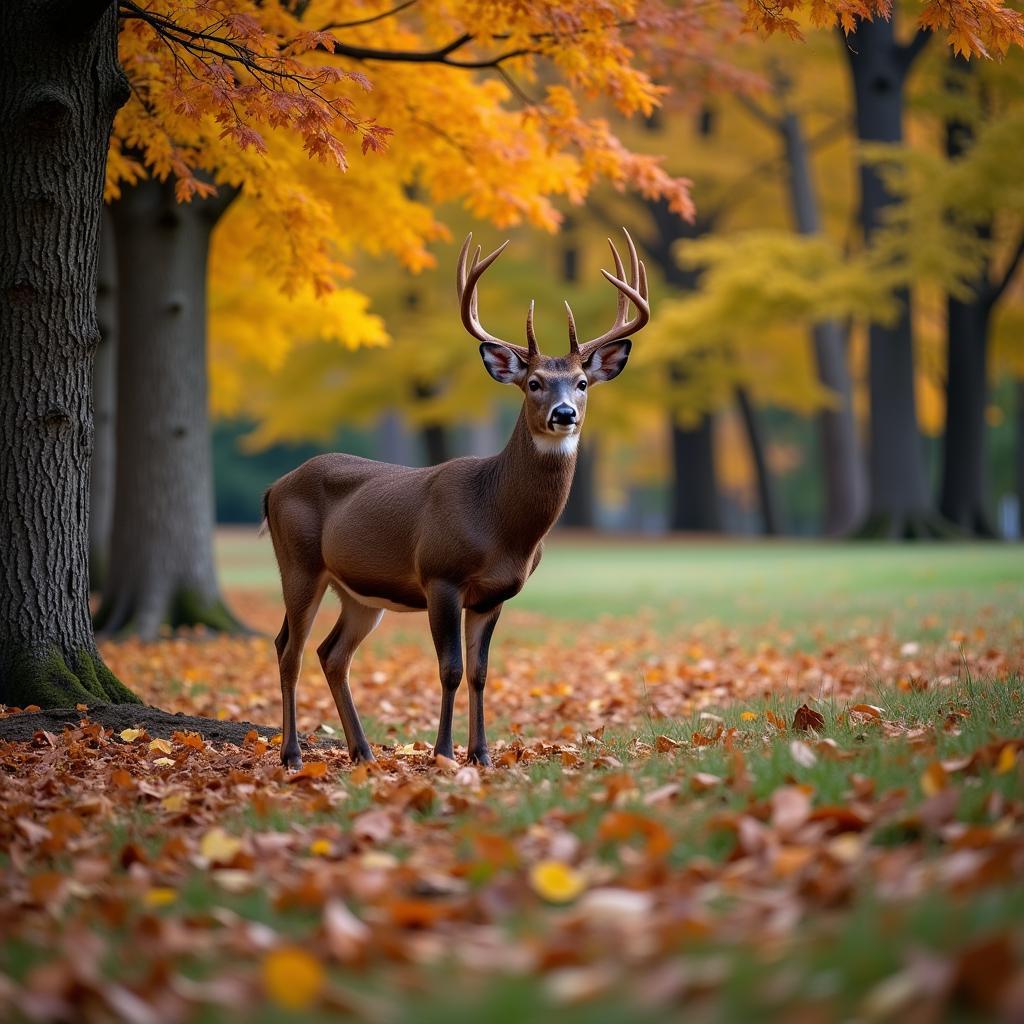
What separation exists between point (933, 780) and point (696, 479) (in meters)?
29.3

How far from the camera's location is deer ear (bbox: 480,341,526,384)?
6227 mm

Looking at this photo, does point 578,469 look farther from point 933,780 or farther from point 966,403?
point 933,780

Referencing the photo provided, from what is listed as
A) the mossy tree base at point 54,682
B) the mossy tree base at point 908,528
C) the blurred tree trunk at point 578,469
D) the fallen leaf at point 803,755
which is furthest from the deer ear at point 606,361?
the blurred tree trunk at point 578,469

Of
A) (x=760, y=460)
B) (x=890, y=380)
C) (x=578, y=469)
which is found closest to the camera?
(x=890, y=380)

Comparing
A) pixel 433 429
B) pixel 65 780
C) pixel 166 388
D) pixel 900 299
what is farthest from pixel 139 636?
pixel 433 429

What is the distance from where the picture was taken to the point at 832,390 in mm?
27734

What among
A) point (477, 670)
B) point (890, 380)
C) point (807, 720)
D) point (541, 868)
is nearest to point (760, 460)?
point (890, 380)

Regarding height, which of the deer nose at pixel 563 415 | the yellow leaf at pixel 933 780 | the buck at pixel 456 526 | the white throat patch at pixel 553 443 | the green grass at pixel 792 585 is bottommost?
the green grass at pixel 792 585

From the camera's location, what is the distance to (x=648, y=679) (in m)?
9.41

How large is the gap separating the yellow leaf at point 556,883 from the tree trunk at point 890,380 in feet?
69.3

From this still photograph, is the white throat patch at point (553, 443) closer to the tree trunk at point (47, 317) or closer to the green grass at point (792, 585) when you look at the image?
the tree trunk at point (47, 317)

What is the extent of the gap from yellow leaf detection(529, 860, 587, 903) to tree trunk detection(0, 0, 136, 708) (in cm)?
421

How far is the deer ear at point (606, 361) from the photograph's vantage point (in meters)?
6.36

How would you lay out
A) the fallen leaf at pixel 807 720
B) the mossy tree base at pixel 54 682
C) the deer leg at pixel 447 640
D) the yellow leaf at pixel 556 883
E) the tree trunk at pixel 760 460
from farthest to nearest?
the tree trunk at pixel 760 460 → the mossy tree base at pixel 54 682 → the deer leg at pixel 447 640 → the fallen leaf at pixel 807 720 → the yellow leaf at pixel 556 883
